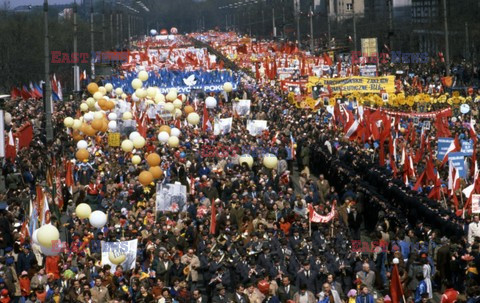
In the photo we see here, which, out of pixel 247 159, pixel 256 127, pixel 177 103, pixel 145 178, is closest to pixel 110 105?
pixel 177 103

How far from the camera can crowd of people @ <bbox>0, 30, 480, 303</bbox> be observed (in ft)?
60.6

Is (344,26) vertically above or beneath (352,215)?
above

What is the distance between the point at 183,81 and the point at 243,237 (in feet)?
77.9

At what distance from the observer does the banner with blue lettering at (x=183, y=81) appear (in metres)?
44.8

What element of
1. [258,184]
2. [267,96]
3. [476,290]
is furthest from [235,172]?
[267,96]

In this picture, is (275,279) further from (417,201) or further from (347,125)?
(347,125)

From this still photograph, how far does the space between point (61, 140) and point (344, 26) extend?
75.7 m

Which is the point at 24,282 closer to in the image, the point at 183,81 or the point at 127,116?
the point at 127,116

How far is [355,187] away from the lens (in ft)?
87.7

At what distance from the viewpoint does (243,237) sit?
72.7 feet

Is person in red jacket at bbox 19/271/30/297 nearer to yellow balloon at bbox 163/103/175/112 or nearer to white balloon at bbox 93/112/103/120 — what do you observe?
white balloon at bbox 93/112/103/120

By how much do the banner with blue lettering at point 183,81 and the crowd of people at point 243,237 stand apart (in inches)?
480

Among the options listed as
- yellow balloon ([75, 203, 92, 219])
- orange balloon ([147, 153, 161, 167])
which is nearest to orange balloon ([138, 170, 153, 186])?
orange balloon ([147, 153, 161, 167])

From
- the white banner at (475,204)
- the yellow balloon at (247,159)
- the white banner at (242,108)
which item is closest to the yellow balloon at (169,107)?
the white banner at (242,108)
